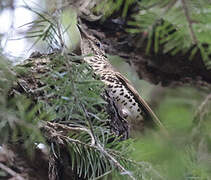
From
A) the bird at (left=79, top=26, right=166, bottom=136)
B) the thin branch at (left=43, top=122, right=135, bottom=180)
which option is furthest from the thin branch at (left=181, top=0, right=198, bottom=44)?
the bird at (left=79, top=26, right=166, bottom=136)

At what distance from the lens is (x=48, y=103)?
113 cm

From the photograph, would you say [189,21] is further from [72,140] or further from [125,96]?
[125,96]

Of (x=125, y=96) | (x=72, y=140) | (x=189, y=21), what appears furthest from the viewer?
(x=125, y=96)

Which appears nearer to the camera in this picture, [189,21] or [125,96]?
[189,21]

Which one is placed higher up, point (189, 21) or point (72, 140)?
point (189, 21)

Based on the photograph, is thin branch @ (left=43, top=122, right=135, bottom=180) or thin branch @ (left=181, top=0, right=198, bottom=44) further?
thin branch @ (left=43, top=122, right=135, bottom=180)

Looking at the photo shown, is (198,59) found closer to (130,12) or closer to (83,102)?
Result: (130,12)

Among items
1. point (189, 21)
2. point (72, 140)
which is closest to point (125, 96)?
point (72, 140)

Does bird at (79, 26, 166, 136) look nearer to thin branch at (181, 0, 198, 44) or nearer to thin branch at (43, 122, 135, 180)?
thin branch at (43, 122, 135, 180)

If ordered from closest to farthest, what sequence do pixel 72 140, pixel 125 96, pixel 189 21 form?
pixel 189 21 < pixel 72 140 < pixel 125 96

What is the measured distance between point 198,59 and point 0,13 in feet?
5.31

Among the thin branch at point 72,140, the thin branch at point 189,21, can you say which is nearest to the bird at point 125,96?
the thin branch at point 72,140

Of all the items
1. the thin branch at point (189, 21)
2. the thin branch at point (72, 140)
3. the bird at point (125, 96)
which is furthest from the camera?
the bird at point (125, 96)

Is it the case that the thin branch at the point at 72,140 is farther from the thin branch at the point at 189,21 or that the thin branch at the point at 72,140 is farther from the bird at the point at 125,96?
the bird at the point at 125,96
